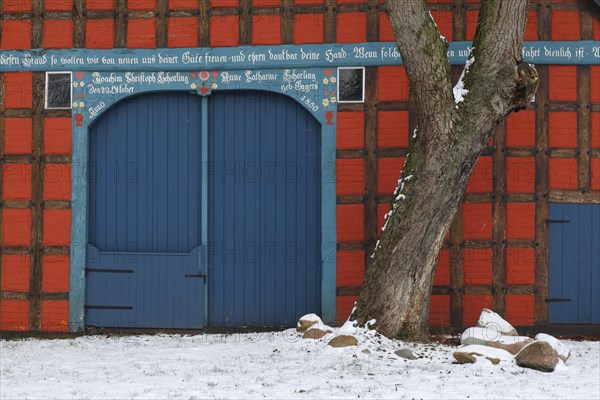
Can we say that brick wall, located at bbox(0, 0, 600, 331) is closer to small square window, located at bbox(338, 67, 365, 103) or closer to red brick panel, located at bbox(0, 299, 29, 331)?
small square window, located at bbox(338, 67, 365, 103)

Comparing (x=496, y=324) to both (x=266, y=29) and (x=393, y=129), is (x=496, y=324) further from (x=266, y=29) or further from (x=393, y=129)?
(x=266, y=29)

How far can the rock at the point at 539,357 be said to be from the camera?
22.5ft

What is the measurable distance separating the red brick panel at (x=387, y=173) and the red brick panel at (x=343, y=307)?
131 cm

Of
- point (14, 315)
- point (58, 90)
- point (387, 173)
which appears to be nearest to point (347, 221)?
point (387, 173)

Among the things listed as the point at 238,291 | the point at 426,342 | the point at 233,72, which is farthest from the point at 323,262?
the point at 233,72

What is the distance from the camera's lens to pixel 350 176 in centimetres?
891

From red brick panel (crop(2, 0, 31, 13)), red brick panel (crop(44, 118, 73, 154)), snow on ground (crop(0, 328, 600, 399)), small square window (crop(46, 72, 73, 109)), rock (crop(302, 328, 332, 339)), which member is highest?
red brick panel (crop(2, 0, 31, 13))

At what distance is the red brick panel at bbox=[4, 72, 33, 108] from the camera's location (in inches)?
364

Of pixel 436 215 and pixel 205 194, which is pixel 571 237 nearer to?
pixel 436 215

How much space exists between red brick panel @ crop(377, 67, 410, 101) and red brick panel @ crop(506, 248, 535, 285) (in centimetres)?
223

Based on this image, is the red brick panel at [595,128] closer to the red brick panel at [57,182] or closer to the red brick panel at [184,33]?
the red brick panel at [184,33]

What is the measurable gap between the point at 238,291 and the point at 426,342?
8.18 ft

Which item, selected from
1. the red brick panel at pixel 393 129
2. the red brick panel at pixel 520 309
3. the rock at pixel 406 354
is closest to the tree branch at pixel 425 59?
the red brick panel at pixel 393 129

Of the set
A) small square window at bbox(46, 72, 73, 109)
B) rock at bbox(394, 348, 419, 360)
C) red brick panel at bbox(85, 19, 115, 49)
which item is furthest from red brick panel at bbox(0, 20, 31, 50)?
rock at bbox(394, 348, 419, 360)
